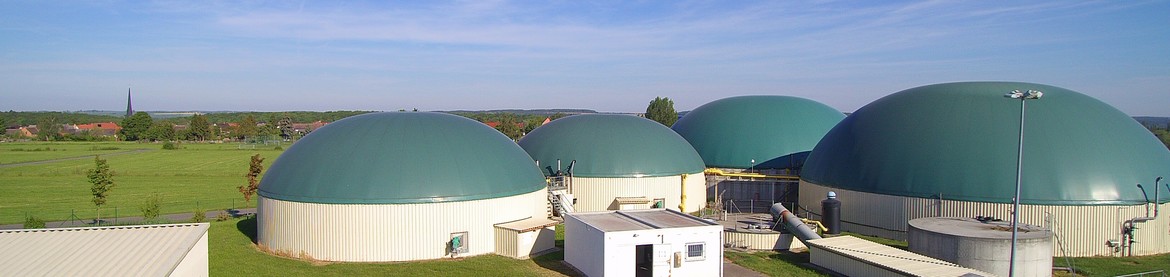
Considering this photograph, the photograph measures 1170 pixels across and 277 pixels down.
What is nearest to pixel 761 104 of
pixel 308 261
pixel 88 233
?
pixel 308 261

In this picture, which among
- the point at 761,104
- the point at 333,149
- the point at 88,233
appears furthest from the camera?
the point at 761,104

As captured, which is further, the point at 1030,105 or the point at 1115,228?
the point at 1030,105

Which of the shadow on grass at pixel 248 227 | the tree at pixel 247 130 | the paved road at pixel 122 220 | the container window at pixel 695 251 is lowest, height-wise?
the paved road at pixel 122 220

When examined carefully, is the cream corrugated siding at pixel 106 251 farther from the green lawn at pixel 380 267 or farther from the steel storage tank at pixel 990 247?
the steel storage tank at pixel 990 247

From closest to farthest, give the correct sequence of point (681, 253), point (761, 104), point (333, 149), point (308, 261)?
1. point (681, 253)
2. point (308, 261)
3. point (333, 149)
4. point (761, 104)

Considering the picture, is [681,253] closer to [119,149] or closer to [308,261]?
[308,261]

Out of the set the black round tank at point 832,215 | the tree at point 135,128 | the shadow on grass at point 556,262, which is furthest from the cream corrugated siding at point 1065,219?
the tree at point 135,128
